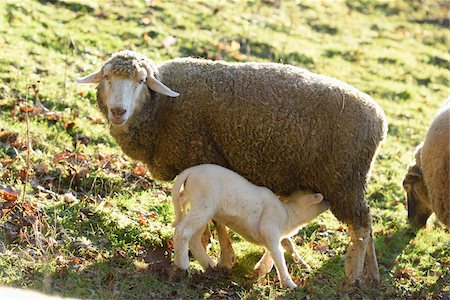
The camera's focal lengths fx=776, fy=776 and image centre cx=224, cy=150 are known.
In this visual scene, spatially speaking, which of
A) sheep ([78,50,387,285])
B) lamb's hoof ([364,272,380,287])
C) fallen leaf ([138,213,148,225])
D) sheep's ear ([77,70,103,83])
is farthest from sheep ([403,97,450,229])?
sheep's ear ([77,70,103,83])

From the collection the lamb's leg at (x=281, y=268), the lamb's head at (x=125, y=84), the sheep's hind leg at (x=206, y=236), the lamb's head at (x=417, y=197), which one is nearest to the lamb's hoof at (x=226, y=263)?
the sheep's hind leg at (x=206, y=236)

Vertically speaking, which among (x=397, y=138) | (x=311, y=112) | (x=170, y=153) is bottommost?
(x=397, y=138)

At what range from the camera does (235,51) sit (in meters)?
13.6

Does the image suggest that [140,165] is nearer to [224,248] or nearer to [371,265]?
[224,248]

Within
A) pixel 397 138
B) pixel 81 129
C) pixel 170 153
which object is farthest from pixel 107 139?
pixel 397 138

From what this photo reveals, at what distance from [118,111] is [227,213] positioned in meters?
1.33

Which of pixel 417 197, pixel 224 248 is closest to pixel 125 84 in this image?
pixel 224 248

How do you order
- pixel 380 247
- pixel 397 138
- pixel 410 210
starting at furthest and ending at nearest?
pixel 397 138 → pixel 410 210 → pixel 380 247

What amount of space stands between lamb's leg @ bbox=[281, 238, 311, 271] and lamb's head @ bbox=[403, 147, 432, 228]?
1.99 meters

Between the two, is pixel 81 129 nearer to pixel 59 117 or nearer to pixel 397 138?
pixel 59 117

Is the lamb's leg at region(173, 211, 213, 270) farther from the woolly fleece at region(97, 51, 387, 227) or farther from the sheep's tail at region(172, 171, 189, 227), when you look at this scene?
the woolly fleece at region(97, 51, 387, 227)

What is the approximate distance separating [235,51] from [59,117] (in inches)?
185

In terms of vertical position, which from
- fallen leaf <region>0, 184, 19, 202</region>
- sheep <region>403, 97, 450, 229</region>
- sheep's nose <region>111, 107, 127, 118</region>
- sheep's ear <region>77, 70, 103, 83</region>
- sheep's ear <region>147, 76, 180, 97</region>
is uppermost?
sheep's ear <region>147, 76, 180, 97</region>

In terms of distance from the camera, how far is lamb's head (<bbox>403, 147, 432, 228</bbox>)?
8.92 m
